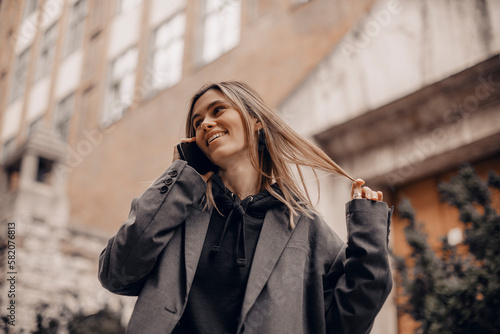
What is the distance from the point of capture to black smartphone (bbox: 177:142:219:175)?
2191mm

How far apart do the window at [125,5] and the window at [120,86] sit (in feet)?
2.87

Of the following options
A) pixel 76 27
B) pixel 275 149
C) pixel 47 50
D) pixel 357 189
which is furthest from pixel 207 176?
pixel 47 50

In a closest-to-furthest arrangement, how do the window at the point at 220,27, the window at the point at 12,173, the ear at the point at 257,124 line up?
the ear at the point at 257,124 → the window at the point at 220,27 → the window at the point at 12,173

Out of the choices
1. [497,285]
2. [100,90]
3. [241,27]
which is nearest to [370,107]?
[497,285]

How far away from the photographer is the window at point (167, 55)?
9.29 meters

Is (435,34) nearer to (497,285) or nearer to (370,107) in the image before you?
(370,107)

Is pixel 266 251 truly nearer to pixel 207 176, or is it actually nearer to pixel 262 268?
pixel 262 268

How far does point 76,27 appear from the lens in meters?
11.9

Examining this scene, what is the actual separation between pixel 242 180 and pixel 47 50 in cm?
1096

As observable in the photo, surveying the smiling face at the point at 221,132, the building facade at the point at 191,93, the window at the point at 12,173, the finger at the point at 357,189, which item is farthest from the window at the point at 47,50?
the finger at the point at 357,189

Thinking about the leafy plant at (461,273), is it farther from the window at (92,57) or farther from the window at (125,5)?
the window at (92,57)

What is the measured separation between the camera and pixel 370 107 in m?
4.85

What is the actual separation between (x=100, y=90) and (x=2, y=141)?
10.4 feet

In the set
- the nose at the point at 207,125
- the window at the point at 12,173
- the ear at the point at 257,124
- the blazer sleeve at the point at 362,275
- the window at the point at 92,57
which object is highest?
the window at the point at 92,57
